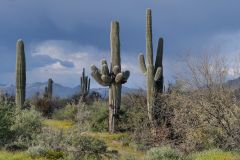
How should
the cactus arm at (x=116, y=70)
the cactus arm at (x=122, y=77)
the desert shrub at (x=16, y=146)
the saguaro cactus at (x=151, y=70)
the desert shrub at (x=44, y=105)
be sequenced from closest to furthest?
the desert shrub at (x=16, y=146), the saguaro cactus at (x=151, y=70), the cactus arm at (x=122, y=77), the cactus arm at (x=116, y=70), the desert shrub at (x=44, y=105)

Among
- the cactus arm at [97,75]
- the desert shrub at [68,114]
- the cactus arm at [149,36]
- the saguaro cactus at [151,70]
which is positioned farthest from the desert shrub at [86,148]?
the desert shrub at [68,114]

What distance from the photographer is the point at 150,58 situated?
29156 millimetres

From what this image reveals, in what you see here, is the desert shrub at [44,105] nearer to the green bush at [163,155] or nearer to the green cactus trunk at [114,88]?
the green cactus trunk at [114,88]

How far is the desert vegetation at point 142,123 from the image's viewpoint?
16.0 m

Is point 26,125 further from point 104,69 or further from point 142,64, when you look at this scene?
point 142,64

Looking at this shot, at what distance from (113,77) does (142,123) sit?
3966 millimetres

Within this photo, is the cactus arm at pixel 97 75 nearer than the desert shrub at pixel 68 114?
Yes

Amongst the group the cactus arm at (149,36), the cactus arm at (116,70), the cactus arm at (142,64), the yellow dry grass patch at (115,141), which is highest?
the cactus arm at (149,36)

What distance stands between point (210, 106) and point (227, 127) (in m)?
1.09

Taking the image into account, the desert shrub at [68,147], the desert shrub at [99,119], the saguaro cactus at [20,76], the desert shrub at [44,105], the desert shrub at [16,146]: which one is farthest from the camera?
the desert shrub at [44,105]

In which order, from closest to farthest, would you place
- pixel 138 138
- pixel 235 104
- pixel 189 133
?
pixel 235 104 → pixel 189 133 → pixel 138 138

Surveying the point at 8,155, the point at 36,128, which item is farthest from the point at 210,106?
the point at 8,155

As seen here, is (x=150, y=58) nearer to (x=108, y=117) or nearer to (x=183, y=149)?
(x=108, y=117)

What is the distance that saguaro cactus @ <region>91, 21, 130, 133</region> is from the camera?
Result: 97.1ft
